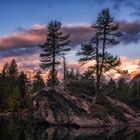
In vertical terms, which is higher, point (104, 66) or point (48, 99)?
point (104, 66)

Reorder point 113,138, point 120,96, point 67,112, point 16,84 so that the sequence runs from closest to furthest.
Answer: point 113,138 < point 67,112 < point 120,96 < point 16,84

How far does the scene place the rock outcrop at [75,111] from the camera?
6844 cm

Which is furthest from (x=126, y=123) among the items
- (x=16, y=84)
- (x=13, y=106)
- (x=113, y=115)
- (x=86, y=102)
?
(x=16, y=84)

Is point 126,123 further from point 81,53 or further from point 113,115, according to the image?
point 81,53

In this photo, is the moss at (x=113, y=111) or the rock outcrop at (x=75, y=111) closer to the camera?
the rock outcrop at (x=75, y=111)

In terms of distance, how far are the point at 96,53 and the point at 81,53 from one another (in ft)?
8.50

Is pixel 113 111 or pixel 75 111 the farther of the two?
pixel 113 111

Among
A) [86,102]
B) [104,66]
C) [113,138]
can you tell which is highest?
[104,66]

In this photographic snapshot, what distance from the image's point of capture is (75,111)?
68.9 meters

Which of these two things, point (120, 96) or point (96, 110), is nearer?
point (96, 110)

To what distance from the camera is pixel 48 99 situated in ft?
232

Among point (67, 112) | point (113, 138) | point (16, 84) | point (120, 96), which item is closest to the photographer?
point (113, 138)

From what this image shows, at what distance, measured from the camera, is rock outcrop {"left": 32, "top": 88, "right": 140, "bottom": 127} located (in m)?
→ 68.4

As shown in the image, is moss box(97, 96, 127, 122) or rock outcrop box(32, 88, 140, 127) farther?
moss box(97, 96, 127, 122)
